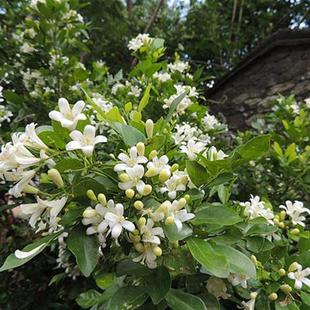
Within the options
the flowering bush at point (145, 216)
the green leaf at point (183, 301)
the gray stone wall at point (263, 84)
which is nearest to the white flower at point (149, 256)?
the flowering bush at point (145, 216)

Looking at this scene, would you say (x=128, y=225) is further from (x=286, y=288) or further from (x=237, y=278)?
(x=286, y=288)

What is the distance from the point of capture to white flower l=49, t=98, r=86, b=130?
0.84m

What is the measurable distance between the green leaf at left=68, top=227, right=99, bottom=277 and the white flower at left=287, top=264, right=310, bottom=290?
54cm

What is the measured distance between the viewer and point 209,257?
31.7 inches

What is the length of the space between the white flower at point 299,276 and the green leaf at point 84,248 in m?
0.54

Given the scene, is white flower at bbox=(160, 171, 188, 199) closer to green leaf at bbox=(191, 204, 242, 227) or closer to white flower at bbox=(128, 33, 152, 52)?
green leaf at bbox=(191, 204, 242, 227)

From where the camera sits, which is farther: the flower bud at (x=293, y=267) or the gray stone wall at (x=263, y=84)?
the gray stone wall at (x=263, y=84)

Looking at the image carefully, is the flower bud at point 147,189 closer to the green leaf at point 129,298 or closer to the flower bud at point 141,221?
the flower bud at point 141,221

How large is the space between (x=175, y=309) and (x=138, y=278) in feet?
0.46

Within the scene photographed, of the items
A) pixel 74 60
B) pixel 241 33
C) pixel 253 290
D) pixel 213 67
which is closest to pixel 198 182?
pixel 253 290

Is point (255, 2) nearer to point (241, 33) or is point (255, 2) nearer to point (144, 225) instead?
point (241, 33)

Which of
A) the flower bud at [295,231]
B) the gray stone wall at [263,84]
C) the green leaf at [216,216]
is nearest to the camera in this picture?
the green leaf at [216,216]

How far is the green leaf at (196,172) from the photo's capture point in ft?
2.88

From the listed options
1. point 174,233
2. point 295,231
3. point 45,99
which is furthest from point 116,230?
point 45,99
